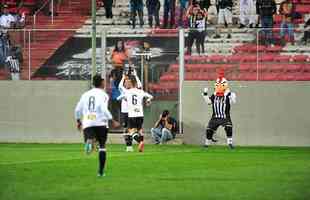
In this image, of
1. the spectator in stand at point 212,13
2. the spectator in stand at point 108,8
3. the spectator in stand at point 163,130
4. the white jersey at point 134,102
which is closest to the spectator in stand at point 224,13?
the spectator in stand at point 212,13

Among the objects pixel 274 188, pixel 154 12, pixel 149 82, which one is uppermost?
pixel 154 12

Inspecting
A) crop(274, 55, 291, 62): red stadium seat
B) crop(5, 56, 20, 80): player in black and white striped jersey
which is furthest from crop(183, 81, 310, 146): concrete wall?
crop(5, 56, 20, 80): player in black and white striped jersey

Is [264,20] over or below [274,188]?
over

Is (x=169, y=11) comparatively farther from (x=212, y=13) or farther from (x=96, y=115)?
(x=96, y=115)

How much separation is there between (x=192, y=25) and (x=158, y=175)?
1745 centimetres

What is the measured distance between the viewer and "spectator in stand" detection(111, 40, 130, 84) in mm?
36781

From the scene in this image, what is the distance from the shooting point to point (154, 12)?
40594mm

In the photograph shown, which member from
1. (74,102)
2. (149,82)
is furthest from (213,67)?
(74,102)

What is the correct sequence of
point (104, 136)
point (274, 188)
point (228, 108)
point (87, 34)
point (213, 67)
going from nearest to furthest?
point (274, 188) → point (104, 136) → point (228, 108) → point (213, 67) → point (87, 34)

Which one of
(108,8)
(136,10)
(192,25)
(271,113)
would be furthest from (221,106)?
(108,8)

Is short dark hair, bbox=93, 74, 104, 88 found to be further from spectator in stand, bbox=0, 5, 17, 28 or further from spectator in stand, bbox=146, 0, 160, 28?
spectator in stand, bbox=0, 5, 17, 28

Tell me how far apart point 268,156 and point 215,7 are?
551 inches

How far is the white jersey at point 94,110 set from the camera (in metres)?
21.1

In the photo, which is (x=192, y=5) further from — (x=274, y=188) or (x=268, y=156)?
(x=274, y=188)
